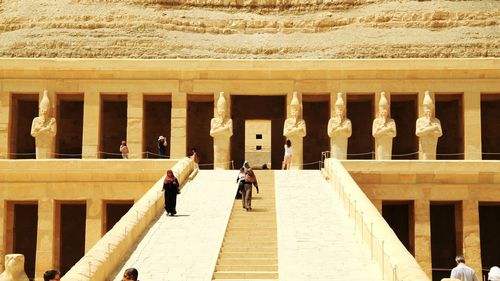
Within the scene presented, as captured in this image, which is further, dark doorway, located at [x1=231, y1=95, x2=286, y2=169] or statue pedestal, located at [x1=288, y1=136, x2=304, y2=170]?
dark doorway, located at [x1=231, y1=95, x2=286, y2=169]

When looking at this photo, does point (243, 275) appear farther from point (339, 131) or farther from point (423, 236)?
point (339, 131)

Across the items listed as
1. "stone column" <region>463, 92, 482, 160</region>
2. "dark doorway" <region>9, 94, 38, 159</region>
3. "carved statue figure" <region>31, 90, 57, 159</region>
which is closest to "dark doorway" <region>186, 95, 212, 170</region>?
"carved statue figure" <region>31, 90, 57, 159</region>

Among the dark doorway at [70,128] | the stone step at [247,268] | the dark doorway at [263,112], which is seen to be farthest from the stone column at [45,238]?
the stone step at [247,268]

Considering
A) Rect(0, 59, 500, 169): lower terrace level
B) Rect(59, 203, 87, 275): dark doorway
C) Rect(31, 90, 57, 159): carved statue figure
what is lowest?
Rect(59, 203, 87, 275): dark doorway

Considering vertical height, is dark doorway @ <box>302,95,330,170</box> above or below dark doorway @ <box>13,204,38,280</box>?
above

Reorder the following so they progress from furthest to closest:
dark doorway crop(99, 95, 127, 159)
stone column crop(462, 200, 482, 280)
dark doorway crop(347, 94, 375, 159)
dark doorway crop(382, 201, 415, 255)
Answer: dark doorway crop(99, 95, 127, 159)
dark doorway crop(347, 94, 375, 159)
dark doorway crop(382, 201, 415, 255)
stone column crop(462, 200, 482, 280)

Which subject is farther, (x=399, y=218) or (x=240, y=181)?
(x=399, y=218)

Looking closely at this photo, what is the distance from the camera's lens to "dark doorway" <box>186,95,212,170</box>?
30375 mm

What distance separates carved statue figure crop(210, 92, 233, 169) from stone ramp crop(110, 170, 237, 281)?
5455 millimetres

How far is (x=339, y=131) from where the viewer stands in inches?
1020

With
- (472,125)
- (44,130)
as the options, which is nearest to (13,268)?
(44,130)

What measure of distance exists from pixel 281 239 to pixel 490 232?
14362mm

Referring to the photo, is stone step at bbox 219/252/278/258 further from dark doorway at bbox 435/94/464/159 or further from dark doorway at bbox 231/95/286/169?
dark doorway at bbox 231/95/286/169

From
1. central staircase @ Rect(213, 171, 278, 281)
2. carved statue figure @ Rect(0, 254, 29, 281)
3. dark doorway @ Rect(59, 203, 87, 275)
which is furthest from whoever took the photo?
dark doorway @ Rect(59, 203, 87, 275)
